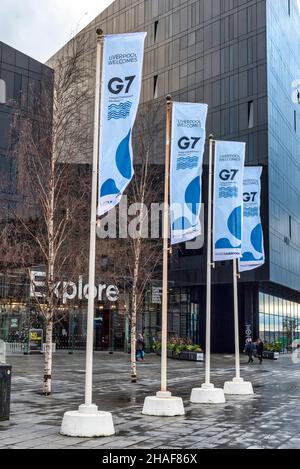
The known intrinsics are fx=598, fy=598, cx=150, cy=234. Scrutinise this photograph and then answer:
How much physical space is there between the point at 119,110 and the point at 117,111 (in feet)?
0.14

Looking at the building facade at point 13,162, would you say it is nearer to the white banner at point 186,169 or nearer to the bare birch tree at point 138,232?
the bare birch tree at point 138,232

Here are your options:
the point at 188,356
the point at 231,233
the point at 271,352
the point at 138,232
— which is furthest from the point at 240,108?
the point at 231,233

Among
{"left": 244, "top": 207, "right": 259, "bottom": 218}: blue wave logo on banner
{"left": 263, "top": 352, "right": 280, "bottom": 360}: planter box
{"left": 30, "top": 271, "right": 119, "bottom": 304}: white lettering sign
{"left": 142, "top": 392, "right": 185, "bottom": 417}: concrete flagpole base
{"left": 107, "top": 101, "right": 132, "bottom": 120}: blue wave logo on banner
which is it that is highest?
{"left": 107, "top": 101, "right": 132, "bottom": 120}: blue wave logo on banner

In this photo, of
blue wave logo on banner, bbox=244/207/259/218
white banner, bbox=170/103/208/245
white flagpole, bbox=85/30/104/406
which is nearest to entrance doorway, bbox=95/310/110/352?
blue wave logo on banner, bbox=244/207/259/218

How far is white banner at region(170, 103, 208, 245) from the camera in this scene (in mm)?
14570

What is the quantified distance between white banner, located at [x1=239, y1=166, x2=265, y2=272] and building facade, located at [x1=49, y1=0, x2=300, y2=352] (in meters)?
27.9

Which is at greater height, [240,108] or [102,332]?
[240,108]

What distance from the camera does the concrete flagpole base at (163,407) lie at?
44.2 feet

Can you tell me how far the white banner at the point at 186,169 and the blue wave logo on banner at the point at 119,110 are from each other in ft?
11.8

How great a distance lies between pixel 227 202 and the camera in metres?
17.8

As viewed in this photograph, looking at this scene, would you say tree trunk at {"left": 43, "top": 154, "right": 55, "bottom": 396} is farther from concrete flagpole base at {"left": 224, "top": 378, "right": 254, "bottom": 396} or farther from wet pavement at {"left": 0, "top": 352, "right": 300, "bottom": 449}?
concrete flagpole base at {"left": 224, "top": 378, "right": 254, "bottom": 396}

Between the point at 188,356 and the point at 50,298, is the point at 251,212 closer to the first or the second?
the point at 50,298

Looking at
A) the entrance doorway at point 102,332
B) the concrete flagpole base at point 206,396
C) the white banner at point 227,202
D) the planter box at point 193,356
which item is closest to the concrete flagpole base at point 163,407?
the concrete flagpole base at point 206,396

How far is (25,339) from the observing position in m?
41.0
